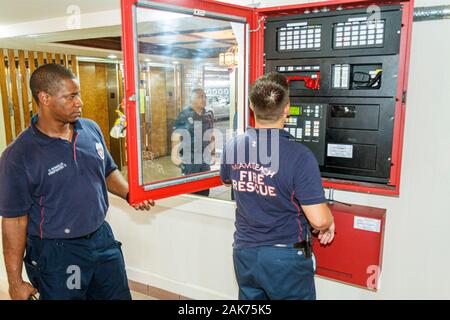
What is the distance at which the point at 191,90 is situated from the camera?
207 cm

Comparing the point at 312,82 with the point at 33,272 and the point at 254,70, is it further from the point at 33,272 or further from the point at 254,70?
the point at 33,272

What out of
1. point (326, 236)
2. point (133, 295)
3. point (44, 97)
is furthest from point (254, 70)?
point (133, 295)

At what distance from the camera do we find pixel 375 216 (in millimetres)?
1519

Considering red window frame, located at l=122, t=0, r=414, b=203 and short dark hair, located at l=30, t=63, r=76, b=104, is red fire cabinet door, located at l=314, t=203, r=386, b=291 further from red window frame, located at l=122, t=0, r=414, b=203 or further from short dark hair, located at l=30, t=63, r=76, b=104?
short dark hair, located at l=30, t=63, r=76, b=104

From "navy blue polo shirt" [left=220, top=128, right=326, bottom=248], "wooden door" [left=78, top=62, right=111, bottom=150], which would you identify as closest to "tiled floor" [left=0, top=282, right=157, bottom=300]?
"navy blue polo shirt" [left=220, top=128, right=326, bottom=248]

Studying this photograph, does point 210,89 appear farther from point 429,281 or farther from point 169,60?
point 429,281

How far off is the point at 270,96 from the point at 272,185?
1.06ft

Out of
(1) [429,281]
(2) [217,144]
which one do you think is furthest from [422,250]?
(2) [217,144]

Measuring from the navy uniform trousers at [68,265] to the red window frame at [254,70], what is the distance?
1.36ft

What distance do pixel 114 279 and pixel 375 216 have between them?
125cm

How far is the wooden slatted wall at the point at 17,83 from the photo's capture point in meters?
4.62

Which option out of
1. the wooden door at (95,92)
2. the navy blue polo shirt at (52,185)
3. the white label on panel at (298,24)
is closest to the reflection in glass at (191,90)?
the white label on panel at (298,24)

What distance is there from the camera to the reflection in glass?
1816 millimetres

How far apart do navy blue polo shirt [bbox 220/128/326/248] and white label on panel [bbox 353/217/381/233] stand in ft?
0.79
